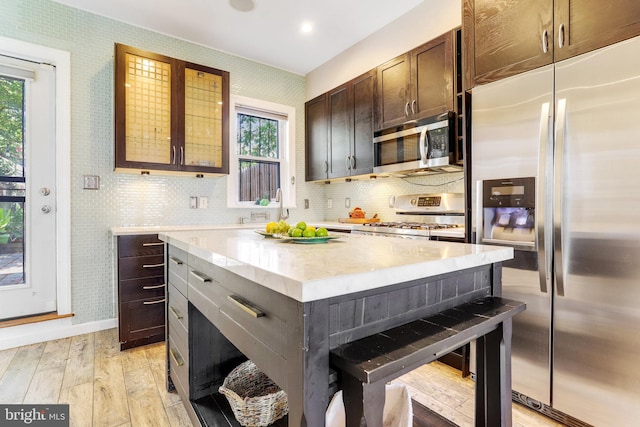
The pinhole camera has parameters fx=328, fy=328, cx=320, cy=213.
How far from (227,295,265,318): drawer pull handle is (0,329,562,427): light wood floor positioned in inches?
43.1

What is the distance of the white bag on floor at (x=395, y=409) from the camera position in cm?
104

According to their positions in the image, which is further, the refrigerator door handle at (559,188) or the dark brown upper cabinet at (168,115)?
the dark brown upper cabinet at (168,115)

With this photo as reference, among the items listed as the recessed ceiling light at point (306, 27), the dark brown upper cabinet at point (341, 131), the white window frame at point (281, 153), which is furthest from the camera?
the white window frame at point (281, 153)

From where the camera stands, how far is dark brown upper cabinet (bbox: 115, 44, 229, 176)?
9.14 ft

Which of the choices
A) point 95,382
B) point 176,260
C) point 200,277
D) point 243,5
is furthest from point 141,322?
point 243,5

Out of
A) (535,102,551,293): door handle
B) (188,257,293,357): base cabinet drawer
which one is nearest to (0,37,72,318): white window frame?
(188,257,293,357): base cabinet drawer

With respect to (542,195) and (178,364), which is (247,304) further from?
(542,195)

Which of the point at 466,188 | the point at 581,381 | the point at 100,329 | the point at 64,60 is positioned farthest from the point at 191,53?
the point at 581,381

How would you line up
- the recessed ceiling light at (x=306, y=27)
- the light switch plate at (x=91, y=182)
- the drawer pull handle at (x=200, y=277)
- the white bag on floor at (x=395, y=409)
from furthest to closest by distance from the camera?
the recessed ceiling light at (x=306, y=27), the light switch plate at (x=91, y=182), the drawer pull handle at (x=200, y=277), the white bag on floor at (x=395, y=409)

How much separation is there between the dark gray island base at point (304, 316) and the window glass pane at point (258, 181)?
2.44 meters

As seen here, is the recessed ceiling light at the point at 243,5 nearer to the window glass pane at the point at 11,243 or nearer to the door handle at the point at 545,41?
the door handle at the point at 545,41

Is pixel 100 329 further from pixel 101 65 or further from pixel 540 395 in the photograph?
pixel 540 395

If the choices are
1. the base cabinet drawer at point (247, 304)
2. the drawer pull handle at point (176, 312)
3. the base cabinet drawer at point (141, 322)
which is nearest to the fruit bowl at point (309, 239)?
the base cabinet drawer at point (247, 304)

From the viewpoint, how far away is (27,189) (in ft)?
9.00
